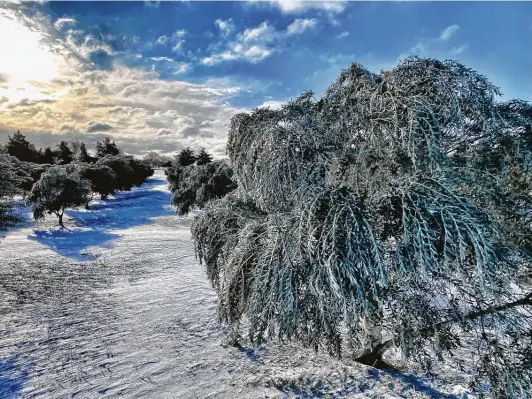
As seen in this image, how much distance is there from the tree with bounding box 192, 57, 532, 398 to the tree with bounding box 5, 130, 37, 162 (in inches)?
2399

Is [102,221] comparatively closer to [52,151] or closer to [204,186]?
[204,186]

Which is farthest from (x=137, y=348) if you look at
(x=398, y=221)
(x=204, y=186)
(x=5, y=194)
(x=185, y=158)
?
(x=185, y=158)

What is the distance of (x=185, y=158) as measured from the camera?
165 feet

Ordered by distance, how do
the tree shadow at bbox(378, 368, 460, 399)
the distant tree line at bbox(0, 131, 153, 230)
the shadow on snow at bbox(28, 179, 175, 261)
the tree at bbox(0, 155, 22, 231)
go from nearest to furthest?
the tree shadow at bbox(378, 368, 460, 399)
the tree at bbox(0, 155, 22, 231)
the distant tree line at bbox(0, 131, 153, 230)
the shadow on snow at bbox(28, 179, 175, 261)

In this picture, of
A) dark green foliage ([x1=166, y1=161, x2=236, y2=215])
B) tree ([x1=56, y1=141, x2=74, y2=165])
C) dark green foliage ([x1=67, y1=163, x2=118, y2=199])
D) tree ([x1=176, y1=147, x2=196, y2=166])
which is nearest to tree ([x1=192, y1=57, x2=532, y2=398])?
dark green foliage ([x1=166, y1=161, x2=236, y2=215])

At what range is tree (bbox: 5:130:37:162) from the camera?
1940 inches

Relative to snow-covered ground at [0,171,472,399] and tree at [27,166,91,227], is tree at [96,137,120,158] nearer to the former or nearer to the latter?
tree at [27,166,91,227]

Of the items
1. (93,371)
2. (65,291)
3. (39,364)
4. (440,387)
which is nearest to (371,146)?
(440,387)

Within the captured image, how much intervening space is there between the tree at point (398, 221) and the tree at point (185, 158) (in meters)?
46.7

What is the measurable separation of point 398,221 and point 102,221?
94.3 feet

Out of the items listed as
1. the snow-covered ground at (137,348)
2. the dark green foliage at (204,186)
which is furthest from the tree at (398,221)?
the dark green foliage at (204,186)

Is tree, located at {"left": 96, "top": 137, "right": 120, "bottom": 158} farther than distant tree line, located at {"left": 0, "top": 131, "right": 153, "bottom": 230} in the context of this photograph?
→ Yes

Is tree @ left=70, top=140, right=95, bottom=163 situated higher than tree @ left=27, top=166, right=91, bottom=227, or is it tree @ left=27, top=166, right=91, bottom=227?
tree @ left=70, top=140, right=95, bottom=163

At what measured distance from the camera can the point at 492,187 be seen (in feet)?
14.5
